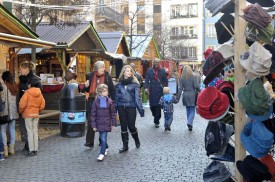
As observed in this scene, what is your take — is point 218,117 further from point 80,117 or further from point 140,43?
point 140,43

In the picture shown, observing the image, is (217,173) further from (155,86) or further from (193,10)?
(193,10)

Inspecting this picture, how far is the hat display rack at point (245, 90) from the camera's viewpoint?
12.6 ft

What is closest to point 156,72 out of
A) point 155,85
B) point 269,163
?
point 155,85

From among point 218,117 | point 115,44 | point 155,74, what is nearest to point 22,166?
point 218,117

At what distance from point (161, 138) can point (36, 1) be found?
6889 millimetres

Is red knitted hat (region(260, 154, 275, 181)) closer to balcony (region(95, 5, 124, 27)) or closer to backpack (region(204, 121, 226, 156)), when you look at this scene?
backpack (region(204, 121, 226, 156))

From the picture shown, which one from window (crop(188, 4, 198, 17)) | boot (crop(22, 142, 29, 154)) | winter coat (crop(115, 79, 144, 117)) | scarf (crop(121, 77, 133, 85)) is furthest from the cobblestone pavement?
window (crop(188, 4, 198, 17))

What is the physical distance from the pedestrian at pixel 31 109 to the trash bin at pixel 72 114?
2033 mm

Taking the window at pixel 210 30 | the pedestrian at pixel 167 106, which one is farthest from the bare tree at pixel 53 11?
the window at pixel 210 30

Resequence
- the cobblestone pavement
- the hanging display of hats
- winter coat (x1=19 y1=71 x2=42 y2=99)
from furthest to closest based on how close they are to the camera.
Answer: winter coat (x1=19 y1=71 x2=42 y2=99) → the cobblestone pavement → the hanging display of hats

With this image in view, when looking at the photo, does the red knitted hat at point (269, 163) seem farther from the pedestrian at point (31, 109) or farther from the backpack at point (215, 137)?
the pedestrian at point (31, 109)

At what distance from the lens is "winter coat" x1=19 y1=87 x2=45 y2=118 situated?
8.22 m

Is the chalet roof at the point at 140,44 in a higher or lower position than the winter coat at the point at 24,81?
higher

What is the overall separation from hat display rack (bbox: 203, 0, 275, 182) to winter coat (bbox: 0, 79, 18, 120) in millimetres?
4942
